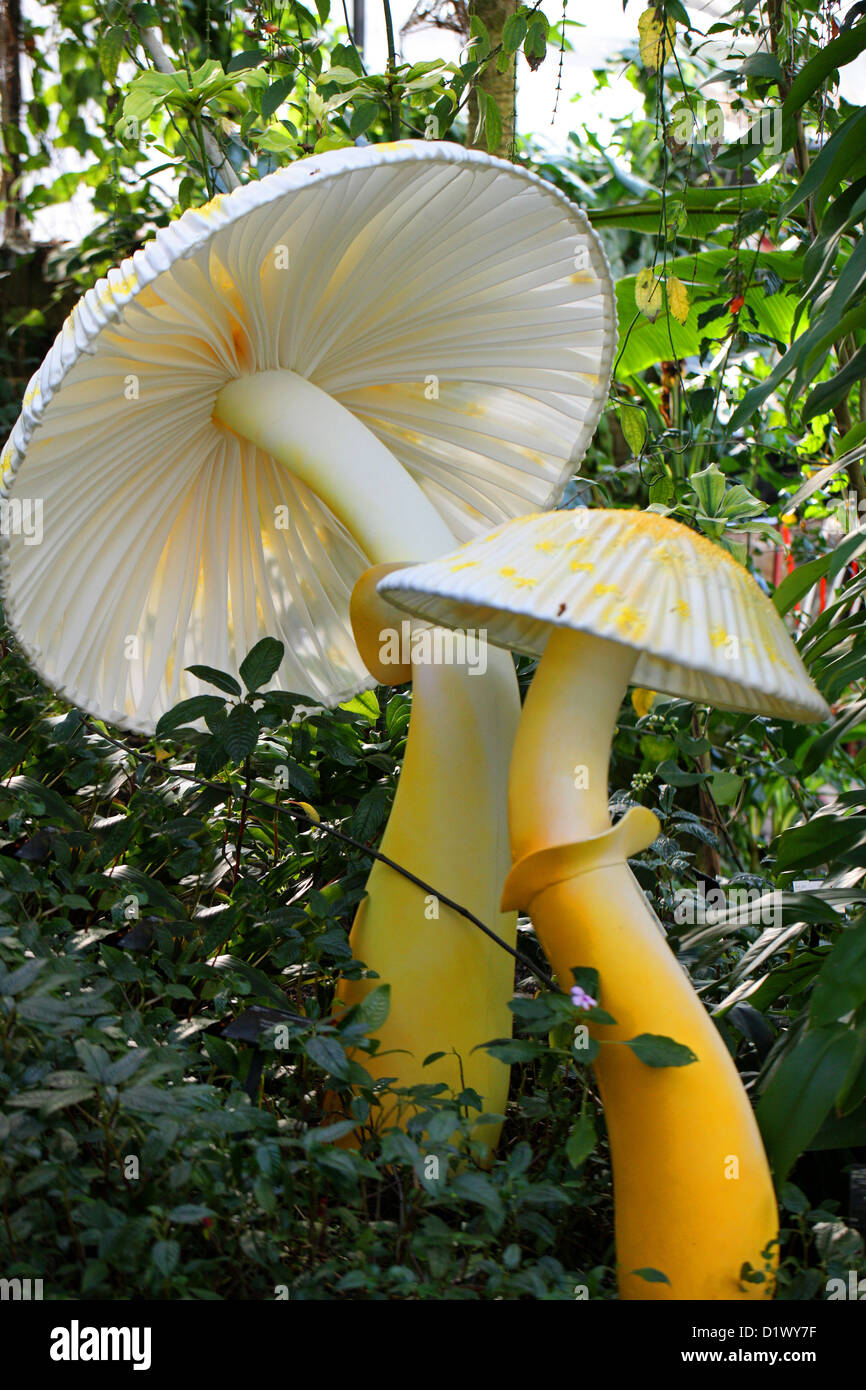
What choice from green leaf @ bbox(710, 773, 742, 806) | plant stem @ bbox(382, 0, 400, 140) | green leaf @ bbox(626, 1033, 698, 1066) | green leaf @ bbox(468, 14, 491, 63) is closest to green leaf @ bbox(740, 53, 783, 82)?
green leaf @ bbox(468, 14, 491, 63)

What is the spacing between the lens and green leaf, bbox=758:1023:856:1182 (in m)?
0.99

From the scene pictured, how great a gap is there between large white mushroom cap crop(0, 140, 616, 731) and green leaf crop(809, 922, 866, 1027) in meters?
0.82

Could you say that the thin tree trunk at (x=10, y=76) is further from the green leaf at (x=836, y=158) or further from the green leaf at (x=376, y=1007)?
the green leaf at (x=376, y=1007)

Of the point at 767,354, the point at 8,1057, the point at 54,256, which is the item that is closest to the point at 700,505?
the point at 8,1057

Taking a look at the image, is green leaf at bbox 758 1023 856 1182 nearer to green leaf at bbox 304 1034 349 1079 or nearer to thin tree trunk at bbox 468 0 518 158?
green leaf at bbox 304 1034 349 1079

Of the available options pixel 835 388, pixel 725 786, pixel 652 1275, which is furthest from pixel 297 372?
pixel 652 1275

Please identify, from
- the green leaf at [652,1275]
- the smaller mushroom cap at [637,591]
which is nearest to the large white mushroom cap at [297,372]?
the smaller mushroom cap at [637,591]

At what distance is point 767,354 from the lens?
Answer: 12.4 ft

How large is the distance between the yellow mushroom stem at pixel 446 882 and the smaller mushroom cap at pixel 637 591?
6.5 inches

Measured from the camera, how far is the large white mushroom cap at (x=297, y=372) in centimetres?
118

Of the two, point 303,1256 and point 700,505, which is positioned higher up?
point 700,505
